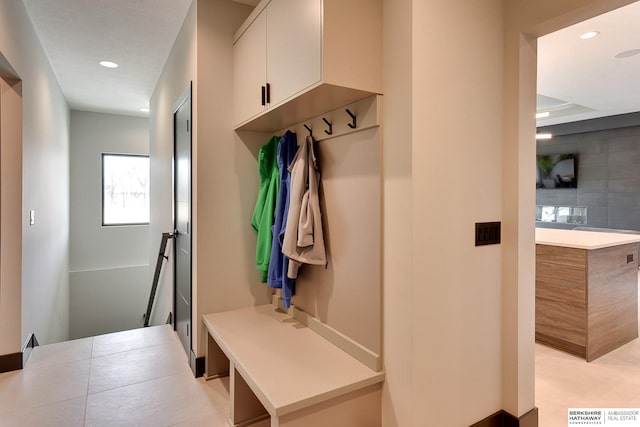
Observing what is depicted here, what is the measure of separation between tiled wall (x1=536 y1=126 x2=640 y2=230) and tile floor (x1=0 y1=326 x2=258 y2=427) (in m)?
7.50

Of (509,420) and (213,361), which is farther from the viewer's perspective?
(213,361)

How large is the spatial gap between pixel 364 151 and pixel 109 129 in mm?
5639

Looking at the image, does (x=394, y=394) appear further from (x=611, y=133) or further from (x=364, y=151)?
(x=611, y=133)

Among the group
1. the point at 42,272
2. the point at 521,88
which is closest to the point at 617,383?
the point at 521,88

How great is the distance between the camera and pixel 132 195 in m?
6.12

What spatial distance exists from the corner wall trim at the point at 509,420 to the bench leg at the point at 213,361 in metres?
1.60

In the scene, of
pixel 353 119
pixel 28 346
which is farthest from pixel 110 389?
pixel 353 119

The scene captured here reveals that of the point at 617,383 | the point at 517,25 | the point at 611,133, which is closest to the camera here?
the point at 517,25

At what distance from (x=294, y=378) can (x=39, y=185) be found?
3.15 meters

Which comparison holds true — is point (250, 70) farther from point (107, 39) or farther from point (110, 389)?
point (110, 389)

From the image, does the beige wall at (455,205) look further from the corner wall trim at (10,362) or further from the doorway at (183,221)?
the corner wall trim at (10,362)

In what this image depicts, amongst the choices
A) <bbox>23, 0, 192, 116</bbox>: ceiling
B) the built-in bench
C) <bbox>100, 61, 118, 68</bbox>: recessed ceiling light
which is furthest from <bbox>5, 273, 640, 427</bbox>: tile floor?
<bbox>100, 61, 118, 68</bbox>: recessed ceiling light

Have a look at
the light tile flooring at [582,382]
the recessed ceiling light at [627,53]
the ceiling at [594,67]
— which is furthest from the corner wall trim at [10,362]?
the recessed ceiling light at [627,53]

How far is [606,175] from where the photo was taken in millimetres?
6566
